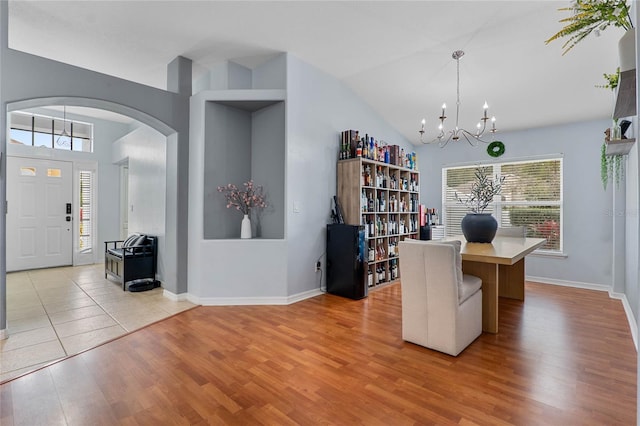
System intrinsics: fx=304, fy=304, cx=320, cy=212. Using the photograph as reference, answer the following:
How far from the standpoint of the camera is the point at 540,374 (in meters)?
2.11

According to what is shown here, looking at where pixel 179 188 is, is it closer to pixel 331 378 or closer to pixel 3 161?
pixel 3 161

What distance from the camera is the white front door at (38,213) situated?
543 cm

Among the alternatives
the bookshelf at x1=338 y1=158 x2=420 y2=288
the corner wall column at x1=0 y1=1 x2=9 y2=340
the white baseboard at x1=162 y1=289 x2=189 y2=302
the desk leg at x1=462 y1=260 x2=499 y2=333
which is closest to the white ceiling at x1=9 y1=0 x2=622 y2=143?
the corner wall column at x1=0 y1=1 x2=9 y2=340

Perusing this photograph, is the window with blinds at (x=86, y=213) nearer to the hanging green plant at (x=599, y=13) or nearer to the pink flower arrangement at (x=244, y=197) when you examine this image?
the pink flower arrangement at (x=244, y=197)

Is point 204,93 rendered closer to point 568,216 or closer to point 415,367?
point 415,367

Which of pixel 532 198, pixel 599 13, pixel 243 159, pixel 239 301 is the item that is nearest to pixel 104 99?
pixel 243 159

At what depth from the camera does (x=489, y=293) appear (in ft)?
9.52

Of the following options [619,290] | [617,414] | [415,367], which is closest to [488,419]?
[415,367]

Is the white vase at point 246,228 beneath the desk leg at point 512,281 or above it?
above

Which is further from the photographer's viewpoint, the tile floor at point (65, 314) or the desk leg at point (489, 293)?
the desk leg at point (489, 293)

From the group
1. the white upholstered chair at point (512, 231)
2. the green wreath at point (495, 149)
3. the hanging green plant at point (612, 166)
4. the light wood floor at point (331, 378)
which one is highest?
the green wreath at point (495, 149)

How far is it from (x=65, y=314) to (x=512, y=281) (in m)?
5.32

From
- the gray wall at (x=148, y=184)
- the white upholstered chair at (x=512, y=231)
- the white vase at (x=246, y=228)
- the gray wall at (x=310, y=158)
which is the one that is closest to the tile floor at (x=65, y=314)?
the gray wall at (x=148, y=184)

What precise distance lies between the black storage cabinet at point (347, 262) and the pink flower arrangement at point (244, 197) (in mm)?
1015
